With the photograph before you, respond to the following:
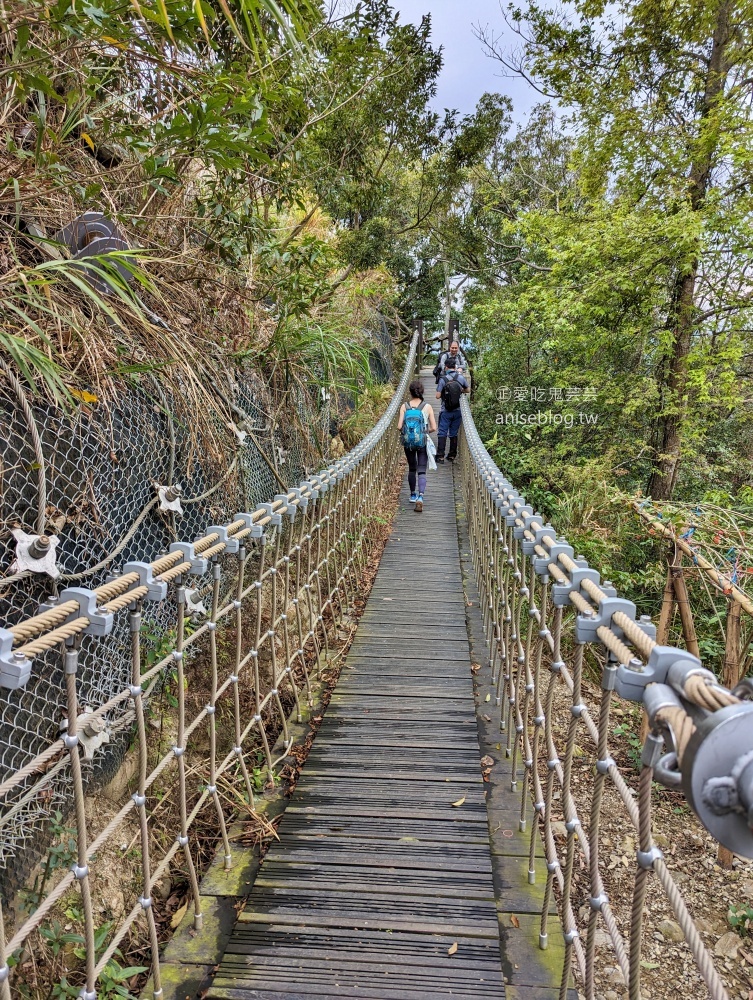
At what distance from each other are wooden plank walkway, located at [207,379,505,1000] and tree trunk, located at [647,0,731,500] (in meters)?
4.85

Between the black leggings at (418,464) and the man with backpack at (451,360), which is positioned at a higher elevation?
the man with backpack at (451,360)

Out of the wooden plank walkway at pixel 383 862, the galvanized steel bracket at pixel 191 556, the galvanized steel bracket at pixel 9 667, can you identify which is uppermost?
the galvanized steel bracket at pixel 191 556

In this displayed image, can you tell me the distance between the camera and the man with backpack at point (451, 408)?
7531mm

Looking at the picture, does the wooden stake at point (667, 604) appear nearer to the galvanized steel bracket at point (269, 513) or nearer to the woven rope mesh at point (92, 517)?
the galvanized steel bracket at point (269, 513)

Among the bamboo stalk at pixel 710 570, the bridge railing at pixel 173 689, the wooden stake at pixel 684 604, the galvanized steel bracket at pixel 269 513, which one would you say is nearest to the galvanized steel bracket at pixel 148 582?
the bridge railing at pixel 173 689

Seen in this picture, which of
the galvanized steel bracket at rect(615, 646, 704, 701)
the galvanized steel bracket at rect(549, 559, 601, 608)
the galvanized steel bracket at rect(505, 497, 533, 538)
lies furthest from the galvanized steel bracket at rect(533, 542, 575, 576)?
the galvanized steel bracket at rect(615, 646, 704, 701)

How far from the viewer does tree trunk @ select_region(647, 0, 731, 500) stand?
239 inches

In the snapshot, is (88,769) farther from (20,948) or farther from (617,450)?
(617,450)

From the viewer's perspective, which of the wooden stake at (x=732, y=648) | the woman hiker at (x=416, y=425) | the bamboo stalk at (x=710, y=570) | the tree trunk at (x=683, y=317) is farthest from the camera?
the tree trunk at (x=683, y=317)

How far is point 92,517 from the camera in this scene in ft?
6.75

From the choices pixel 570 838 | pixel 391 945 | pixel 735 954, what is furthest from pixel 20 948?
pixel 735 954

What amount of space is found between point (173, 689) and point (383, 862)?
1.14m

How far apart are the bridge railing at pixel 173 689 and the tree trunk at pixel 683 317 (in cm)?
415

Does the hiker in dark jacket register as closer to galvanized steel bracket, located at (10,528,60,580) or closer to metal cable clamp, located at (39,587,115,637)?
galvanized steel bracket, located at (10,528,60,580)
